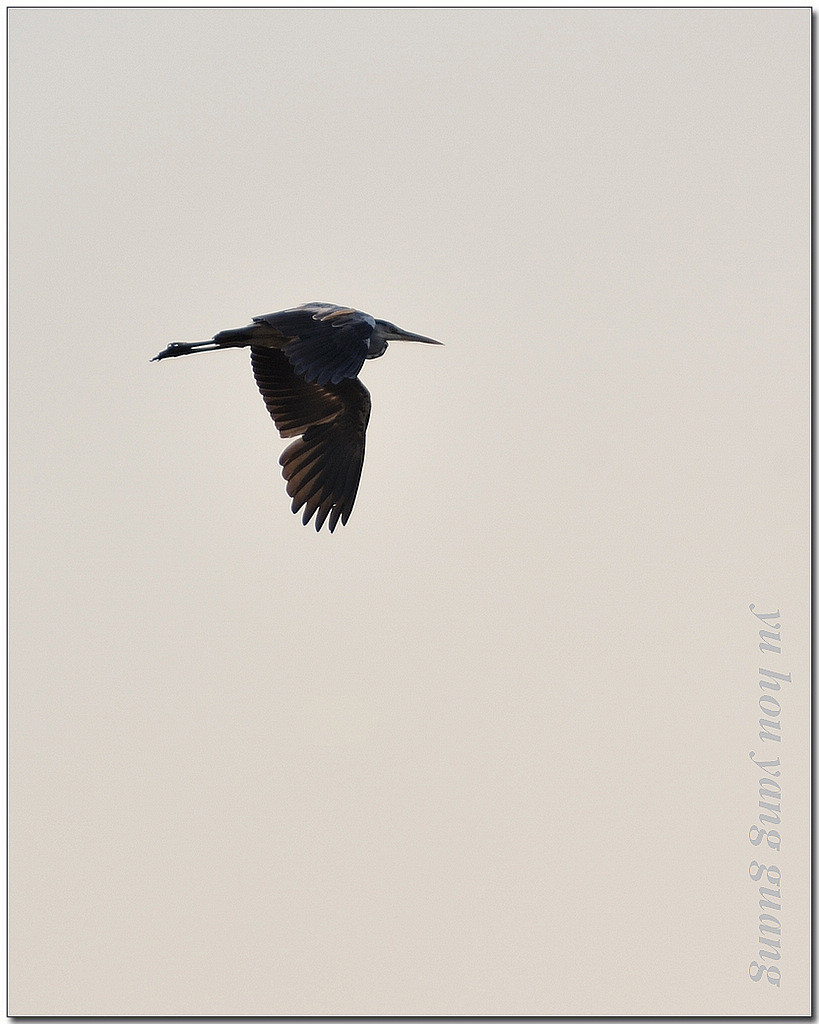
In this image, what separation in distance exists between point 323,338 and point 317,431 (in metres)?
1.41

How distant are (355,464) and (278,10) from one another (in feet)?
12.7

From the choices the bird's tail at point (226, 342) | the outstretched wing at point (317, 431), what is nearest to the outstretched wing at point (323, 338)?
the bird's tail at point (226, 342)

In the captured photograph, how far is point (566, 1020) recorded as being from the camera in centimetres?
930

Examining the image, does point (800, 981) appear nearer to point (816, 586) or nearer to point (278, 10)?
point (816, 586)

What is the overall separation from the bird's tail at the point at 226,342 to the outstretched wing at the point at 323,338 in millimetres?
78

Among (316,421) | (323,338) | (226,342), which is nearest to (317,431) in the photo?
(316,421)

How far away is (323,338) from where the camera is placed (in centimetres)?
634

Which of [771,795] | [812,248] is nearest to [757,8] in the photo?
[812,248]

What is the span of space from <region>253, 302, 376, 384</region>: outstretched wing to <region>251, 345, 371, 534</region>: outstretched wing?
0.73m

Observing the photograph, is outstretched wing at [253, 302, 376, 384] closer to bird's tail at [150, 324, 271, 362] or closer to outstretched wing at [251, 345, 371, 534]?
bird's tail at [150, 324, 271, 362]

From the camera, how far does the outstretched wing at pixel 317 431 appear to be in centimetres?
760

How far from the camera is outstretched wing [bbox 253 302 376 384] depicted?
19.8 feet

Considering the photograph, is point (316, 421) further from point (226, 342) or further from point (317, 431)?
point (226, 342)

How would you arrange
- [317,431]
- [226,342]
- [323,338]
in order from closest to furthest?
[323,338], [226,342], [317,431]
